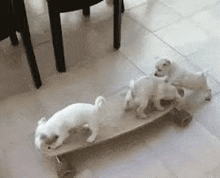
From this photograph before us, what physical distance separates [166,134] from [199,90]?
33cm

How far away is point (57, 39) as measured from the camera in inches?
69.9

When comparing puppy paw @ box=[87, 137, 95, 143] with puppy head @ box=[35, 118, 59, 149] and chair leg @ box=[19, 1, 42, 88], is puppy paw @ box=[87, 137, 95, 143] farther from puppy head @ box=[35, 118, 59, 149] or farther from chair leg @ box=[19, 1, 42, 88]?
A: chair leg @ box=[19, 1, 42, 88]

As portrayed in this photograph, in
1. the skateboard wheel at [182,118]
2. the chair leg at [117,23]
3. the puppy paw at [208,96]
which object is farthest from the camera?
the chair leg at [117,23]

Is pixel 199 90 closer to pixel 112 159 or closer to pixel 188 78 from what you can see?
pixel 188 78

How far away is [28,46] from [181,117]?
2.70 ft

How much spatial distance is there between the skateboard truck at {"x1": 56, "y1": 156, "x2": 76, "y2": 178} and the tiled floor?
46 millimetres

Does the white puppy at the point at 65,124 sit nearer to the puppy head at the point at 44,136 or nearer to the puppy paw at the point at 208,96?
the puppy head at the point at 44,136

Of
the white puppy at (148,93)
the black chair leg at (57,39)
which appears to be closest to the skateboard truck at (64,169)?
the white puppy at (148,93)

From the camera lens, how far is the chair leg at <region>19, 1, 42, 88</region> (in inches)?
62.0

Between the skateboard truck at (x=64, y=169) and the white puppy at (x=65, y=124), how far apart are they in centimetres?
8

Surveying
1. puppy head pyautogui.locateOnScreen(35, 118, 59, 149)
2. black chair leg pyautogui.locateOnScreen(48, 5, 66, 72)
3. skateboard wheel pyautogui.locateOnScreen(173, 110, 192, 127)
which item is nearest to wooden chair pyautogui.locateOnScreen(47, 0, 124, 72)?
black chair leg pyautogui.locateOnScreen(48, 5, 66, 72)

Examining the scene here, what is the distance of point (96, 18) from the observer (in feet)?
7.37

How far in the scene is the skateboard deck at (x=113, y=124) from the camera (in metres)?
1.43

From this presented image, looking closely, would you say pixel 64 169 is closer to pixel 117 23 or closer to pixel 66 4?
pixel 66 4
